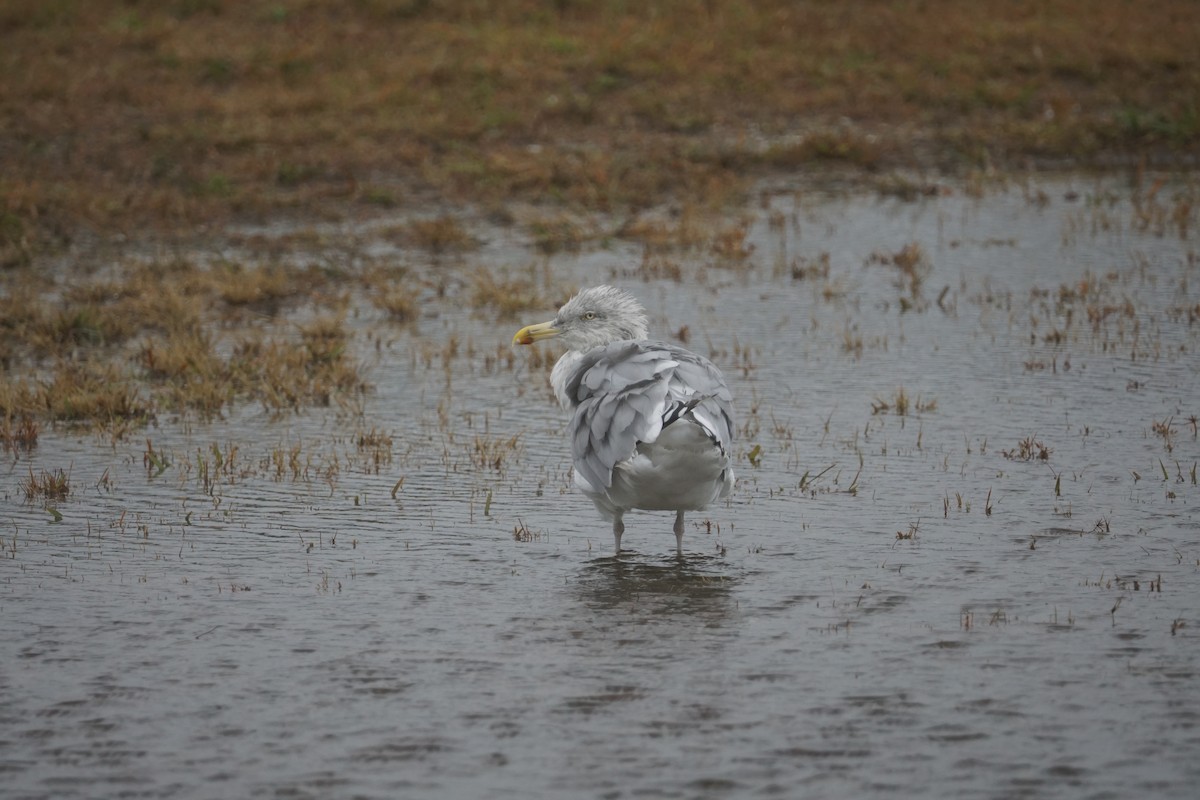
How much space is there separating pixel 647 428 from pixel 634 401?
277 mm

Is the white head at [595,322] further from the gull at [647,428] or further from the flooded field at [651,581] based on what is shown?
the flooded field at [651,581]

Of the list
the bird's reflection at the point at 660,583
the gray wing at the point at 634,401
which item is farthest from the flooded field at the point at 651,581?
the gray wing at the point at 634,401

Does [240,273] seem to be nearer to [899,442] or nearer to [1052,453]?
[899,442]

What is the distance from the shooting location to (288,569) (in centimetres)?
747

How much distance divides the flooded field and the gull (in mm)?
443

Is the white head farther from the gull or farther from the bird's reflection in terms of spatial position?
the bird's reflection

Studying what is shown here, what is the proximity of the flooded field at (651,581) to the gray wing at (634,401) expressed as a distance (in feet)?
2.21

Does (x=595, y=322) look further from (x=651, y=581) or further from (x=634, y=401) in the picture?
(x=651, y=581)

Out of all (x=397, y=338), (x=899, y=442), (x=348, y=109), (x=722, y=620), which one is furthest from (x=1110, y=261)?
(x=348, y=109)

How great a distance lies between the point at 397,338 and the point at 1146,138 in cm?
1277

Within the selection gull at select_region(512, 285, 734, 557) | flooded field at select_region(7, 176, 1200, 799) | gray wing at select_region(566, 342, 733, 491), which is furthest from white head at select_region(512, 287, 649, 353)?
flooded field at select_region(7, 176, 1200, 799)

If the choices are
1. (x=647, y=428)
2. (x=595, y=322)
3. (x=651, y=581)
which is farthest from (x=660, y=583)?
(x=595, y=322)

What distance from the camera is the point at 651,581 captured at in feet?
24.0

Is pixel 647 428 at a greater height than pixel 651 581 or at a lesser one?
greater
